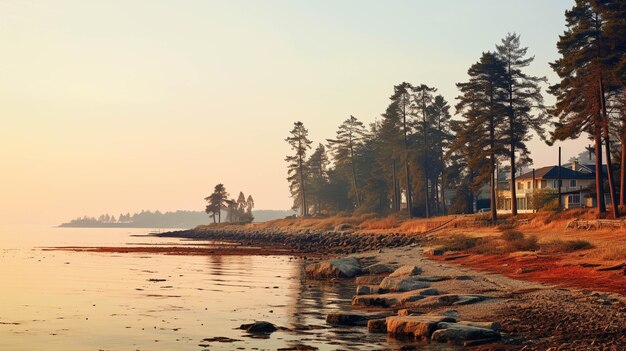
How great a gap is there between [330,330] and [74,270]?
31345mm

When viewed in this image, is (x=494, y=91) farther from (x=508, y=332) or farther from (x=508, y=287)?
(x=508, y=332)

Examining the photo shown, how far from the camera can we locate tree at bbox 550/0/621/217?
165 ft

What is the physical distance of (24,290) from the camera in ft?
110

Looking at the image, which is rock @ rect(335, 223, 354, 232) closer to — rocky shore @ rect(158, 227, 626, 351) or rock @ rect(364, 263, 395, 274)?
A: rock @ rect(364, 263, 395, 274)

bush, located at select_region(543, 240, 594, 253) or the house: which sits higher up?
the house

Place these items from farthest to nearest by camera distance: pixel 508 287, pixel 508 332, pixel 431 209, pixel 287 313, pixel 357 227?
pixel 431 209, pixel 357 227, pixel 508 287, pixel 287 313, pixel 508 332

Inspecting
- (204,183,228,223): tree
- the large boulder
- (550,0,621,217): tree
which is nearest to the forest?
(550,0,621,217): tree

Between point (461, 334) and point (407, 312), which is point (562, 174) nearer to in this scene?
point (407, 312)

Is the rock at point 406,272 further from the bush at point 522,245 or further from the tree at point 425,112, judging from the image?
the tree at point 425,112

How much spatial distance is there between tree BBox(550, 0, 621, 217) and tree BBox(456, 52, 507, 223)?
41.4ft

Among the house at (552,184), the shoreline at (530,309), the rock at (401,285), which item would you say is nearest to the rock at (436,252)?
the shoreline at (530,309)

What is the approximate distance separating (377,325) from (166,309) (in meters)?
9.49

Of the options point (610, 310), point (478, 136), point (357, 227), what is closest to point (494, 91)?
point (478, 136)

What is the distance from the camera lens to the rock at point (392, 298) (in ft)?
79.7
